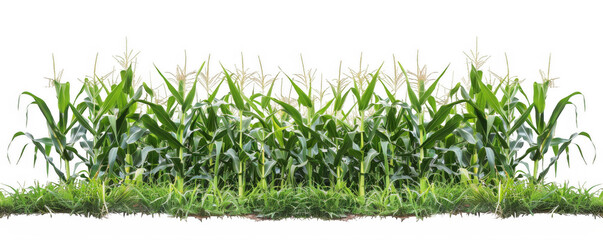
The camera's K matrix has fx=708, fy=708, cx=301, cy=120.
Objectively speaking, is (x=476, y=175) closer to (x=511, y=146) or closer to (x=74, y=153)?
(x=511, y=146)

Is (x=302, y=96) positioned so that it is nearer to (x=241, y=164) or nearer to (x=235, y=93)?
(x=235, y=93)

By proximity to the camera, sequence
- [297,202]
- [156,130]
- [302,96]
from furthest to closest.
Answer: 1. [302,96]
2. [156,130]
3. [297,202]

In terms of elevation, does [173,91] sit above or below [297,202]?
above

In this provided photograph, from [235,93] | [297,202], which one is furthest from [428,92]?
[235,93]

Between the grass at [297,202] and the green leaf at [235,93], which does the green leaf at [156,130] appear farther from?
the green leaf at [235,93]

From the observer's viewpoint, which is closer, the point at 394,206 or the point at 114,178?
the point at 394,206

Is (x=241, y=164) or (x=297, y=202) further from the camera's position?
(x=241, y=164)

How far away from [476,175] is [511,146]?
0.52 metres

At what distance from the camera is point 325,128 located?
7203 mm

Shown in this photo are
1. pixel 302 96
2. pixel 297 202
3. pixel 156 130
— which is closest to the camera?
pixel 297 202

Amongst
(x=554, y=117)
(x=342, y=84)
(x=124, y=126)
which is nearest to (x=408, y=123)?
(x=342, y=84)

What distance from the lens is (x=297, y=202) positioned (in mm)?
6582

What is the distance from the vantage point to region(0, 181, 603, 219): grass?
6484 millimetres

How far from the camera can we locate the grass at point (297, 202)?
21.3ft
